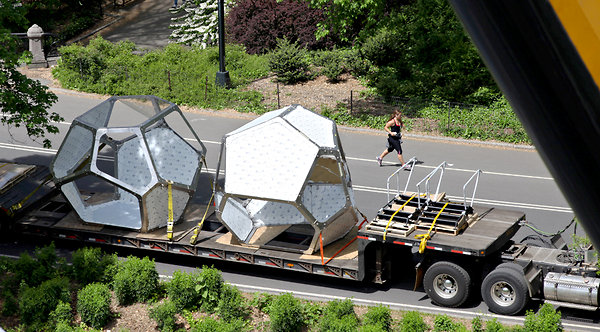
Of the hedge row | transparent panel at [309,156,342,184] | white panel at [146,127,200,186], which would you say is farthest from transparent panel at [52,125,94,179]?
transparent panel at [309,156,342,184]

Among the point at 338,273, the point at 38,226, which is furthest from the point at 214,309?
the point at 38,226

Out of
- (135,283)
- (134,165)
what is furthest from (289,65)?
(135,283)

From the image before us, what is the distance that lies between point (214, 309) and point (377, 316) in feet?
8.62

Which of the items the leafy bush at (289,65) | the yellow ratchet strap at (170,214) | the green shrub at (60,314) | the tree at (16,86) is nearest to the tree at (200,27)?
the leafy bush at (289,65)

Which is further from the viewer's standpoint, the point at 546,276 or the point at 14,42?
the point at 14,42

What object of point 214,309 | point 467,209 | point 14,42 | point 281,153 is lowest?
point 214,309

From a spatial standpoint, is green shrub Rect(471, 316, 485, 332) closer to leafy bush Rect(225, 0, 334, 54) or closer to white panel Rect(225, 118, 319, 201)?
white panel Rect(225, 118, 319, 201)

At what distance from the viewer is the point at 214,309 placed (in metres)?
12.0

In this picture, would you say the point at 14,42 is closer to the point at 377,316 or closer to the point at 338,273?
the point at 338,273

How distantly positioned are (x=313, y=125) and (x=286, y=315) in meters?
3.93

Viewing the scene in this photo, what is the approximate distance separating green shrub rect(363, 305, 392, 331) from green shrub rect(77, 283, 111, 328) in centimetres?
401

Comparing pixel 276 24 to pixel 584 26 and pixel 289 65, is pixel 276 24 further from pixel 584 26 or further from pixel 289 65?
pixel 584 26

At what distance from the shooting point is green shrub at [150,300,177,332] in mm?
11461

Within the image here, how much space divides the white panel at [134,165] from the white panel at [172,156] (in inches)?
9.7
